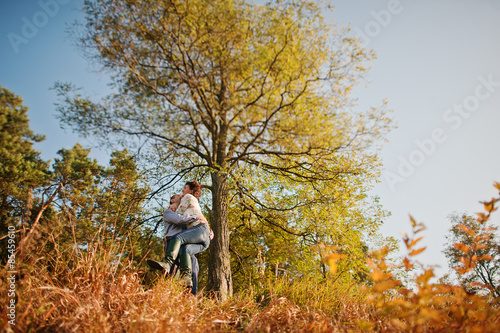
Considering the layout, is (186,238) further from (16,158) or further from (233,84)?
(16,158)

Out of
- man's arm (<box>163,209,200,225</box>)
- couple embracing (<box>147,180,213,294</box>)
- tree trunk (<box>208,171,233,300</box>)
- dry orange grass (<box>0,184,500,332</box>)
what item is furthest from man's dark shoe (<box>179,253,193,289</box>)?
tree trunk (<box>208,171,233,300</box>)

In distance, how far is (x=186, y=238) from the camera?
4109mm

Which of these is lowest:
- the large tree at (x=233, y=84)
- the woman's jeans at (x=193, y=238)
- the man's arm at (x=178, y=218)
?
the woman's jeans at (x=193, y=238)

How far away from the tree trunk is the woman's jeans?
1.51 metres

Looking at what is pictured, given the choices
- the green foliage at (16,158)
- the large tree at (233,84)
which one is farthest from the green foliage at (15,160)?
the large tree at (233,84)

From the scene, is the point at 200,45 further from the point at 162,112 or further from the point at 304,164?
the point at 304,164

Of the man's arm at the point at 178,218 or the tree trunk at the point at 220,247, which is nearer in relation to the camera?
the man's arm at the point at 178,218

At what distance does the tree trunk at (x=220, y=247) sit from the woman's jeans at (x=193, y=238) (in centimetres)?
151

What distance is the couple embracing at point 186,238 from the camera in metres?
3.87

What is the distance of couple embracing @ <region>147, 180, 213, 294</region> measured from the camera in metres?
3.87

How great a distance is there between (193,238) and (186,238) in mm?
115

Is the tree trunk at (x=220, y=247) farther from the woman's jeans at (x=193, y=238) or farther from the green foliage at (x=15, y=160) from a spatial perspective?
the green foliage at (x=15, y=160)

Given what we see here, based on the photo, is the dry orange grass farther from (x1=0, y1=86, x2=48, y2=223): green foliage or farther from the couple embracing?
(x1=0, y1=86, x2=48, y2=223): green foliage

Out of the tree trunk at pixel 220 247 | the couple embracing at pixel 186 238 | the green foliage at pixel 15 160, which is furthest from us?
the green foliage at pixel 15 160
